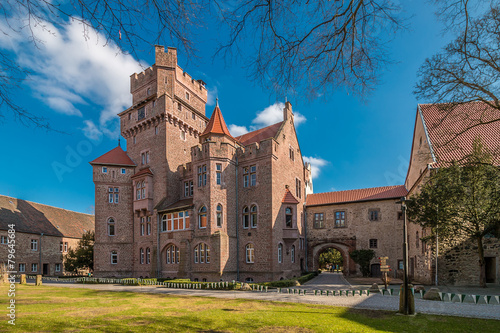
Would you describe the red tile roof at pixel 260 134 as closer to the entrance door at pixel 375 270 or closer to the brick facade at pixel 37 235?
the entrance door at pixel 375 270

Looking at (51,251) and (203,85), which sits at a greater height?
(203,85)

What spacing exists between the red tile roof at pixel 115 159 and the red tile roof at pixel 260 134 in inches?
510

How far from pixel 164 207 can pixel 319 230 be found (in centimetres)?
1652

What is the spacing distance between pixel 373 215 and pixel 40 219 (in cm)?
4582

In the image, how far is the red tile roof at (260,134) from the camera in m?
32.4

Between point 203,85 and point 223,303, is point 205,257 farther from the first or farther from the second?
point 203,85

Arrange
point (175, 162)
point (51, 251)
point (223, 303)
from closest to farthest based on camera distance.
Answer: point (223, 303)
point (175, 162)
point (51, 251)

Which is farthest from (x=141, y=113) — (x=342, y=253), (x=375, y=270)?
(x=375, y=270)

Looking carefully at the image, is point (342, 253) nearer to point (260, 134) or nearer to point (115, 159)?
point (260, 134)

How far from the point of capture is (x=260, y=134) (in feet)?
110

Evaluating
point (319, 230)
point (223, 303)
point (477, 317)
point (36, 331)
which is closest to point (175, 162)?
point (319, 230)

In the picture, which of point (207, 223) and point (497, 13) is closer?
point (497, 13)

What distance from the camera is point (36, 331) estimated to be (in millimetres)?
8625

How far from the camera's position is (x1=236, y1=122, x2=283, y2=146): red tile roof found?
32400 mm
